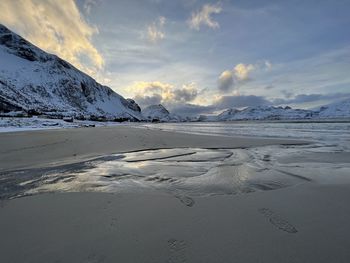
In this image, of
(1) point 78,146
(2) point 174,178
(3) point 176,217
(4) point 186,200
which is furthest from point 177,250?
(1) point 78,146

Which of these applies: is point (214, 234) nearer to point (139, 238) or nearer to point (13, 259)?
point (139, 238)

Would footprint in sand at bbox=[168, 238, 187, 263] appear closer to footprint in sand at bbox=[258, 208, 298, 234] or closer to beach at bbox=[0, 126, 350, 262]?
beach at bbox=[0, 126, 350, 262]

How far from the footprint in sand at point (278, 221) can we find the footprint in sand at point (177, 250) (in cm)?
142

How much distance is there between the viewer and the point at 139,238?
105 inches

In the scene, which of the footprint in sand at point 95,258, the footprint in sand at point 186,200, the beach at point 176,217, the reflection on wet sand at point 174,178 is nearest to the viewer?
the footprint in sand at point 95,258

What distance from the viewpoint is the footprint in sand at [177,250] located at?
7.38ft

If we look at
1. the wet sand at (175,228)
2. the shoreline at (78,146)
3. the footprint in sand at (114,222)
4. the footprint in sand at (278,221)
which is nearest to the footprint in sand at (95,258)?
the wet sand at (175,228)

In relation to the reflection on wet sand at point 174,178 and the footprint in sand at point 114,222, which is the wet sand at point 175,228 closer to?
the footprint in sand at point 114,222

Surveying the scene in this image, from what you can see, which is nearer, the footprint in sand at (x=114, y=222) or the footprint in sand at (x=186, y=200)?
the footprint in sand at (x=114, y=222)

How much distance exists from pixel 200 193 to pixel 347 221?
7.81ft

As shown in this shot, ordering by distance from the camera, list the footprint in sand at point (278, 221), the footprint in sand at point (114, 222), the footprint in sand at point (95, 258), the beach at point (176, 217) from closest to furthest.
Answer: the footprint in sand at point (95, 258) → the beach at point (176, 217) → the footprint in sand at point (278, 221) → the footprint in sand at point (114, 222)

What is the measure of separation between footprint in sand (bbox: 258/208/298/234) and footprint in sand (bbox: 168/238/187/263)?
142 centimetres

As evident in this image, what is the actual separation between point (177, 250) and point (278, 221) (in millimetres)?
1650

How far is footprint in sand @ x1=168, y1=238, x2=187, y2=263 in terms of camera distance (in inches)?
88.5
